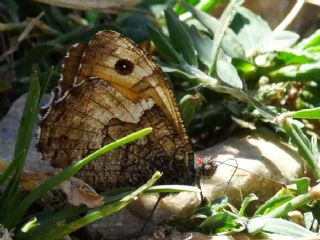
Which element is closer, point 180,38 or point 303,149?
point 303,149

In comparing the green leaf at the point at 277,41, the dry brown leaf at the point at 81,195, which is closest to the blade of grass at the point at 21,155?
the dry brown leaf at the point at 81,195

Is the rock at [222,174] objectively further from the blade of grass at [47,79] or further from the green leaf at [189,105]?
the blade of grass at [47,79]

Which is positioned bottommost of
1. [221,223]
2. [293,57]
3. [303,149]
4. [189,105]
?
[221,223]

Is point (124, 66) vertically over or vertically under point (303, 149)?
over

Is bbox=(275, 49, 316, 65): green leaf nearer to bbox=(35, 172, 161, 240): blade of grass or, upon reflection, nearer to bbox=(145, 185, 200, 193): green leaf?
bbox=(145, 185, 200, 193): green leaf

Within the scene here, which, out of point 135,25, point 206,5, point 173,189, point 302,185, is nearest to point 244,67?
point 206,5

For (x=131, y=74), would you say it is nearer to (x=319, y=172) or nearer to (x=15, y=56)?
(x=319, y=172)

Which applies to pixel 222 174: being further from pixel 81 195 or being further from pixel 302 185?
pixel 81 195
